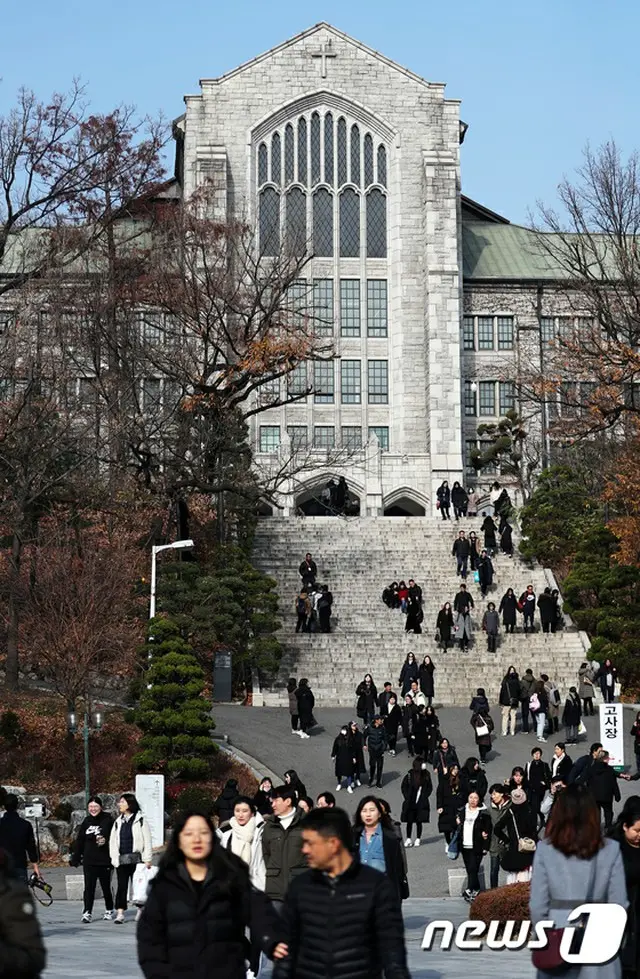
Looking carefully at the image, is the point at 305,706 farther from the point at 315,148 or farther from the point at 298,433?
the point at 315,148

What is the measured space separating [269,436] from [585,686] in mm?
30178

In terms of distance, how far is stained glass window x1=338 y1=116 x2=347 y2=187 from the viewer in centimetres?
6469

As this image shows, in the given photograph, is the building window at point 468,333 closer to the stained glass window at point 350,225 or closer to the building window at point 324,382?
the stained glass window at point 350,225

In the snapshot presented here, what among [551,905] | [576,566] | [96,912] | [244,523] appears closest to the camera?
[551,905]

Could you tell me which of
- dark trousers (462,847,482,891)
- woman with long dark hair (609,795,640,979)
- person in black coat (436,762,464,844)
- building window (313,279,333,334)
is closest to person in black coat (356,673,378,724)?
person in black coat (436,762,464,844)

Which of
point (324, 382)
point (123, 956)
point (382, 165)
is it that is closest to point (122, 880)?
point (123, 956)

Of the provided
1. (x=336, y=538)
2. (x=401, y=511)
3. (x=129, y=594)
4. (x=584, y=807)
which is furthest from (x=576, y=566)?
(x=584, y=807)

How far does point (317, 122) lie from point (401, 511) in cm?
1410

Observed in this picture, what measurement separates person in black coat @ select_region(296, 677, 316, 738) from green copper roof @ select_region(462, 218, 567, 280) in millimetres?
35667

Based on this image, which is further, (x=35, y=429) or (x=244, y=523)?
(x=244, y=523)

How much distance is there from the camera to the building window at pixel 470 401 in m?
65.1

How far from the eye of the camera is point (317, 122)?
64.9m

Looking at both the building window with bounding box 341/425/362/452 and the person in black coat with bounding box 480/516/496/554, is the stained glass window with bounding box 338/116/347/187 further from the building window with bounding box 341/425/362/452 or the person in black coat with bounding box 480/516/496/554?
the person in black coat with bounding box 480/516/496/554

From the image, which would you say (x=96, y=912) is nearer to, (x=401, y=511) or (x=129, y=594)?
(x=129, y=594)
